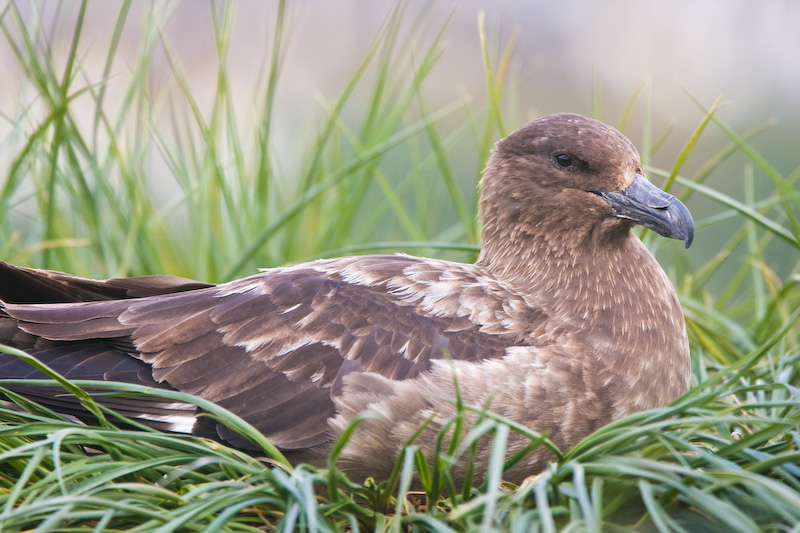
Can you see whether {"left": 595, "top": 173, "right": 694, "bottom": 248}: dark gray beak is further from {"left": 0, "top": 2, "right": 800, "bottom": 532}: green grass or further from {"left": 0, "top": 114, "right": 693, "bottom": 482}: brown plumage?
{"left": 0, "top": 2, "right": 800, "bottom": 532}: green grass

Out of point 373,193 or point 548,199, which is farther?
point 373,193

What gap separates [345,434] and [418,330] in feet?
2.55

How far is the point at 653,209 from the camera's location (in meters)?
2.85

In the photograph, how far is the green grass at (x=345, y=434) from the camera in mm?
2029

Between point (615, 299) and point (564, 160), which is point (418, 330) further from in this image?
point (564, 160)

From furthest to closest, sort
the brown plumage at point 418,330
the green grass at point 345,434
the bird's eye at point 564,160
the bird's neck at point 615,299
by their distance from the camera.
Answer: the bird's eye at point 564,160, the bird's neck at point 615,299, the brown plumage at point 418,330, the green grass at point 345,434

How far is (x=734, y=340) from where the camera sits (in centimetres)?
375

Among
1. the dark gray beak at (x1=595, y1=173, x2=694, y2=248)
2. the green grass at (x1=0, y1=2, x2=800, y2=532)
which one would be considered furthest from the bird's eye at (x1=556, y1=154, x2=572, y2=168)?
the green grass at (x1=0, y1=2, x2=800, y2=532)

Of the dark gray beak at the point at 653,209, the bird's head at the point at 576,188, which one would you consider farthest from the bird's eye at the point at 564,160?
the dark gray beak at the point at 653,209

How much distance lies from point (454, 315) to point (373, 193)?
3.28 m

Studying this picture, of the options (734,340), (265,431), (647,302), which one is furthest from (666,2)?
(265,431)

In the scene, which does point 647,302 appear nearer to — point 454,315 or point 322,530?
point 454,315

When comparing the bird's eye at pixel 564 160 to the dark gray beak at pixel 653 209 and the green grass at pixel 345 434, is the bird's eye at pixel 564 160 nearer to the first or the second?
the dark gray beak at pixel 653 209

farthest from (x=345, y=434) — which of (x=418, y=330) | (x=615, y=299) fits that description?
(x=615, y=299)
